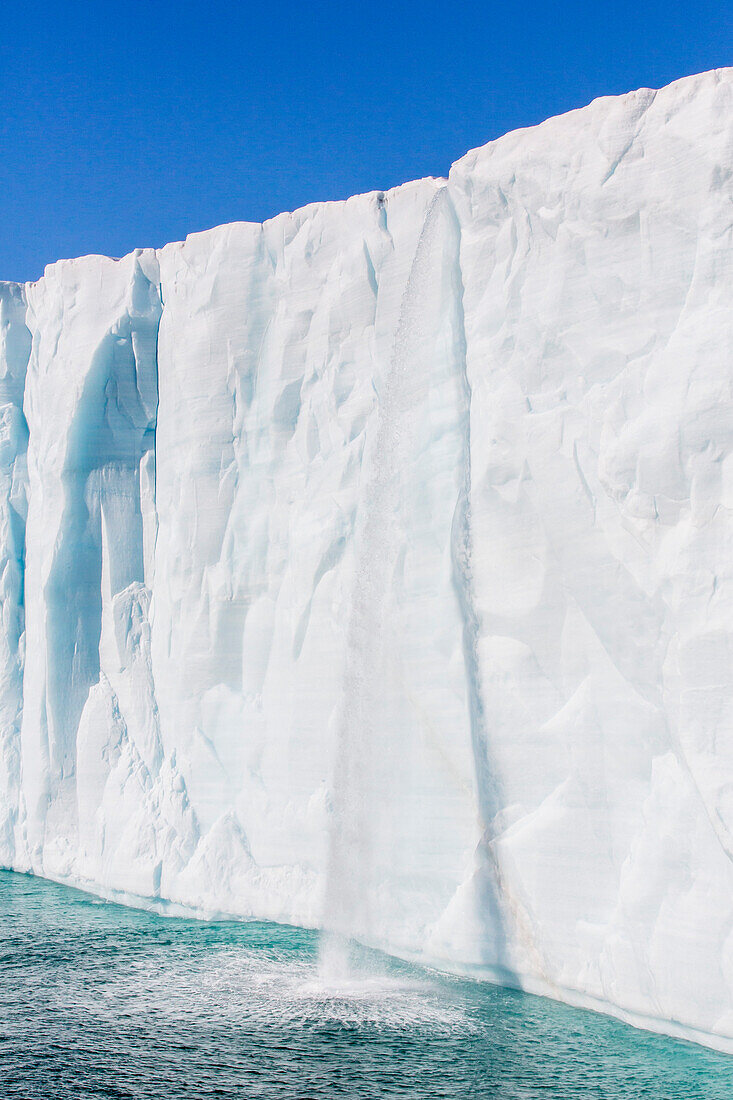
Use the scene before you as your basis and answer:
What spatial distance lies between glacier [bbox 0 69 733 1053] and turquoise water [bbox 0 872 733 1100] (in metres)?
0.49

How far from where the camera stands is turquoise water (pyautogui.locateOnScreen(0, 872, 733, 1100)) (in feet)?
17.2

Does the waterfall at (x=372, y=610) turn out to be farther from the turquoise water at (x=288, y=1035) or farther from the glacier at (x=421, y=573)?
the turquoise water at (x=288, y=1035)

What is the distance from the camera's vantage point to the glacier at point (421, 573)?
257 inches

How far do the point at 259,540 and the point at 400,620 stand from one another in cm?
218

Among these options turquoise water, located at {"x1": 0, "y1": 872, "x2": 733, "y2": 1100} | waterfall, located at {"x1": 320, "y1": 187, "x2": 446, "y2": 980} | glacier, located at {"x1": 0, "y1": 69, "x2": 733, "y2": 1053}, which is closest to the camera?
turquoise water, located at {"x1": 0, "y1": 872, "x2": 733, "y2": 1100}

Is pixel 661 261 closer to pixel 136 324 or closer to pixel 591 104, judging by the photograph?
pixel 591 104

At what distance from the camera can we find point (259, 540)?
9.88 metres

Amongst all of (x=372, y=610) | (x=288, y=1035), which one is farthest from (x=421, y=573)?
(x=288, y=1035)

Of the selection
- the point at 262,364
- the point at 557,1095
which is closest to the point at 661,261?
the point at 262,364

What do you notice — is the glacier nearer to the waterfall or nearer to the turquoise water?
the waterfall

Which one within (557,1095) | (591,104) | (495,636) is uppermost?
(591,104)

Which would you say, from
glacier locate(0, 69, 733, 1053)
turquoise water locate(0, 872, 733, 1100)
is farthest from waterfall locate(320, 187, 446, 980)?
turquoise water locate(0, 872, 733, 1100)

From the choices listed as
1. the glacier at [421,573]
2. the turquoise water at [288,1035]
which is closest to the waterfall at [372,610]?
the glacier at [421,573]

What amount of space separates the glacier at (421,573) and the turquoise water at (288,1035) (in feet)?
1.60
